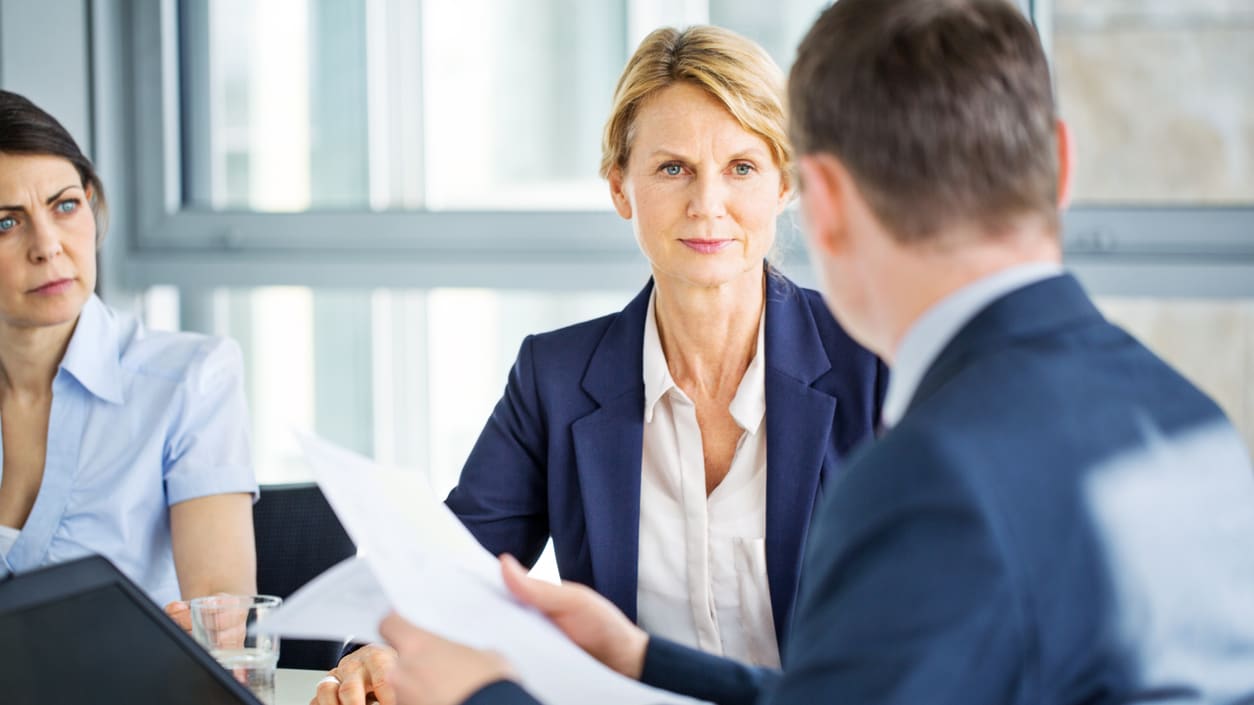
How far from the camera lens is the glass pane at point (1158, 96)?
2826 mm

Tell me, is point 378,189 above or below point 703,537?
above

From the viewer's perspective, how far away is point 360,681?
150 cm

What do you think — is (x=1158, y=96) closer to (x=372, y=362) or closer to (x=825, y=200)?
(x=372, y=362)

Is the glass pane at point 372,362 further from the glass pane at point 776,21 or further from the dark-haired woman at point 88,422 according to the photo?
the dark-haired woman at point 88,422

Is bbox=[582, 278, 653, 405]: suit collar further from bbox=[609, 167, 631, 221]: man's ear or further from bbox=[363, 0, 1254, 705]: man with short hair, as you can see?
bbox=[363, 0, 1254, 705]: man with short hair

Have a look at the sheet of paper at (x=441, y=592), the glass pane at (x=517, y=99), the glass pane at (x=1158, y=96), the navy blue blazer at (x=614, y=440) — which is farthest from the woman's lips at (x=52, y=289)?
the glass pane at (x=1158, y=96)

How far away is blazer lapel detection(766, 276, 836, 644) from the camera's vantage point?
1.70 meters

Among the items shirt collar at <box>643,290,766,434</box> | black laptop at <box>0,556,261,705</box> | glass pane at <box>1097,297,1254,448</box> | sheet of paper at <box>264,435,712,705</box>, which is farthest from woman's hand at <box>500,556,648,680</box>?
glass pane at <box>1097,297,1254,448</box>

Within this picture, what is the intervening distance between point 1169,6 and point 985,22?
222 centimetres

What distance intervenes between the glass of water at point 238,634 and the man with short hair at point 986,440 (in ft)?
2.54

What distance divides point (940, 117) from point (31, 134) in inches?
68.1

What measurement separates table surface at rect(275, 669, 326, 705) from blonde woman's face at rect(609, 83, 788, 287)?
76 cm

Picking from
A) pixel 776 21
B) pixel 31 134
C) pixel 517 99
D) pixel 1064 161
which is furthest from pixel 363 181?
pixel 1064 161

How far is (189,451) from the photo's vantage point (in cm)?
208
